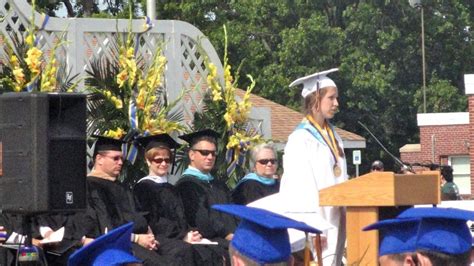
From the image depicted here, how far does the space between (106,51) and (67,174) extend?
3.06 metres

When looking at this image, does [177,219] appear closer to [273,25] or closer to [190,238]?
[190,238]

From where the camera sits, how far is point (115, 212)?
11109 mm

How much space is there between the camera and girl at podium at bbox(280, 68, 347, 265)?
28.2ft

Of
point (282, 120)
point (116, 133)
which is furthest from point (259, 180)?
point (282, 120)

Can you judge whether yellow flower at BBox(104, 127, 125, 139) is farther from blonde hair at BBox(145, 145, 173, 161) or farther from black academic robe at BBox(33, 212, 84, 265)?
black academic robe at BBox(33, 212, 84, 265)

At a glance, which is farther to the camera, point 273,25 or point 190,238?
point 273,25

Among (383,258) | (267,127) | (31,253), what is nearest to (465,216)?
(383,258)

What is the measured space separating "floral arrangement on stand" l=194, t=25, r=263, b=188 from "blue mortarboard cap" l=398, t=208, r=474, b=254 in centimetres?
839

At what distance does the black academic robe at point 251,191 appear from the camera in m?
12.3

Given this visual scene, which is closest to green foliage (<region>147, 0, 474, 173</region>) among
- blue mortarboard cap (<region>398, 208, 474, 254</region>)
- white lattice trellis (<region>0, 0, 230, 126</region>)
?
white lattice trellis (<region>0, 0, 230, 126</region>)

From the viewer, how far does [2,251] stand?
1020cm

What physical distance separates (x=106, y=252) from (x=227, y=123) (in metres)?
8.06

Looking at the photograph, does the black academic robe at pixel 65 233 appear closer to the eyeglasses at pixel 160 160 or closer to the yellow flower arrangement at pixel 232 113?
the eyeglasses at pixel 160 160

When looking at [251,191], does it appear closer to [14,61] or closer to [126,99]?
[126,99]
